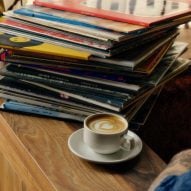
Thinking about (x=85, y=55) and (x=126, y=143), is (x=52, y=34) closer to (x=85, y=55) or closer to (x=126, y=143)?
(x=85, y=55)

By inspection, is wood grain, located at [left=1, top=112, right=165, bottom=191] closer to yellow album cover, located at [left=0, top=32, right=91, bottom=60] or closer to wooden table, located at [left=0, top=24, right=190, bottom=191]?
wooden table, located at [left=0, top=24, right=190, bottom=191]

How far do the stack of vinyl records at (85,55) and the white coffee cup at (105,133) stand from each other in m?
0.05

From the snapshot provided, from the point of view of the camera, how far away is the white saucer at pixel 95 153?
28.3 inches

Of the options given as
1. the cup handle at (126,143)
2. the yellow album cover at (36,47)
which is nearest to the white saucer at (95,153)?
the cup handle at (126,143)

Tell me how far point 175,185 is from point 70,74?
1.29ft

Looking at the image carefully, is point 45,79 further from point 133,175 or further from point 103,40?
point 133,175

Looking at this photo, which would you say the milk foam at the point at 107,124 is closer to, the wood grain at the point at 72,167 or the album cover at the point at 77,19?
the wood grain at the point at 72,167

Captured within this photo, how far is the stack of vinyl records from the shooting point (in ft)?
2.61

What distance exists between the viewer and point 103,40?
30.4 inches

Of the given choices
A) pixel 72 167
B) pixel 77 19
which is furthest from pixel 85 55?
pixel 72 167

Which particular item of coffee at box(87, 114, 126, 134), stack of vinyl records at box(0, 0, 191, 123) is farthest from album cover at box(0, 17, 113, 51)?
coffee at box(87, 114, 126, 134)

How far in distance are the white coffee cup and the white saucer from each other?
0.04 ft

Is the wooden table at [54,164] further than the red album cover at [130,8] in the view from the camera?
No

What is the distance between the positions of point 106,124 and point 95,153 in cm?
6
